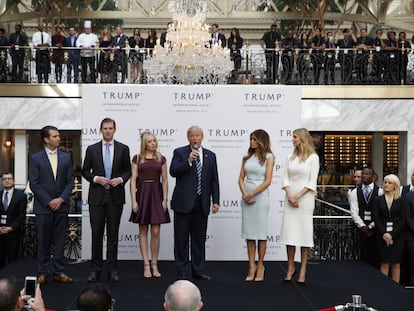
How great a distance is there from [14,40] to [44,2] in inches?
388

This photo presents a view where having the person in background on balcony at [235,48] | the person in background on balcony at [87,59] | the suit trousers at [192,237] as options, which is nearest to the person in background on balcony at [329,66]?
the person in background on balcony at [235,48]

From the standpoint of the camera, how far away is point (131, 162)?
9586 mm

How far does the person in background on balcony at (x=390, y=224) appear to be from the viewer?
33.9 ft

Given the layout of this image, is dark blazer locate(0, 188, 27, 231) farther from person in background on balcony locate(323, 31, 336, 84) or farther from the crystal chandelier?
person in background on balcony locate(323, 31, 336, 84)

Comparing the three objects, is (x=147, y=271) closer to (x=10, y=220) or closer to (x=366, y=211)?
(x=10, y=220)

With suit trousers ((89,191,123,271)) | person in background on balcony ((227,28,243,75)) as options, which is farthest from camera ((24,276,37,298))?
person in background on balcony ((227,28,243,75))

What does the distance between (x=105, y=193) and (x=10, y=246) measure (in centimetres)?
240

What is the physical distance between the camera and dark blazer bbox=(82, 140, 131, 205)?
29.2 ft

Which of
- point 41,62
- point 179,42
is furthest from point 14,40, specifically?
point 179,42

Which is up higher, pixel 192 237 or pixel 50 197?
pixel 50 197

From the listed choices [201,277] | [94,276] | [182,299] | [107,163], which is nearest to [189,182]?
[107,163]

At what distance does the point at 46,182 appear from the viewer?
8820 millimetres

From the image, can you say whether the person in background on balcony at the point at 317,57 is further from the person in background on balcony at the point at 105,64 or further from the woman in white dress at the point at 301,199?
the woman in white dress at the point at 301,199

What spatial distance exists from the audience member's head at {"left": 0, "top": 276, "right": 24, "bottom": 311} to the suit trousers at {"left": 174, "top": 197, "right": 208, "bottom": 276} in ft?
16.6
